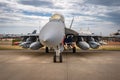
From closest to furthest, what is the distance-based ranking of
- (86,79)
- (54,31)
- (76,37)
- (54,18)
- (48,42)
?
(86,79), (48,42), (54,31), (54,18), (76,37)

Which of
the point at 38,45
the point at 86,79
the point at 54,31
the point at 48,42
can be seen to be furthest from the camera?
the point at 38,45

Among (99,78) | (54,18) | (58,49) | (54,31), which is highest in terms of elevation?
(54,18)

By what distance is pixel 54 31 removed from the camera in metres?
11.9

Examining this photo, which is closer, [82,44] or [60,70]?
[60,70]

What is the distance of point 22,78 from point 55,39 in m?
4.18

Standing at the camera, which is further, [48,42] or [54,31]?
[54,31]

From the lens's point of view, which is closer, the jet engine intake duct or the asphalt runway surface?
the asphalt runway surface

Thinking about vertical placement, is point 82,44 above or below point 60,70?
above

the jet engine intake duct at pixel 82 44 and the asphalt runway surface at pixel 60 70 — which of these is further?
the jet engine intake duct at pixel 82 44

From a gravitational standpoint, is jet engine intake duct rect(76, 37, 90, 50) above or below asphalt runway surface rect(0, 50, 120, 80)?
above

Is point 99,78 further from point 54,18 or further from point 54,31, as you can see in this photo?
point 54,18

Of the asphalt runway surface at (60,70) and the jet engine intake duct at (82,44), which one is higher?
the jet engine intake duct at (82,44)

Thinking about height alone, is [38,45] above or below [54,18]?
below

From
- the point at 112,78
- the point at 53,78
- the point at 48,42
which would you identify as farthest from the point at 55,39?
the point at 112,78
